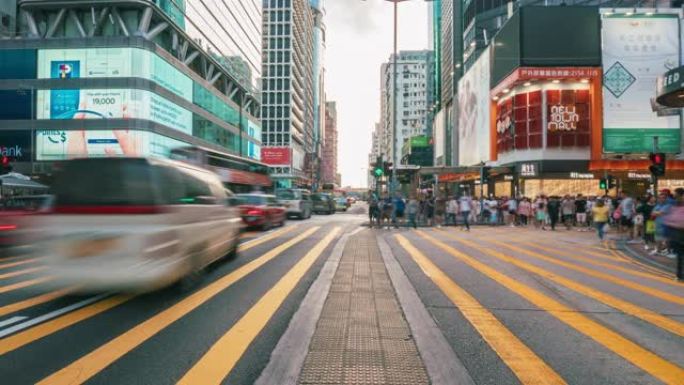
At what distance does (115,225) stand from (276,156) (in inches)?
3675

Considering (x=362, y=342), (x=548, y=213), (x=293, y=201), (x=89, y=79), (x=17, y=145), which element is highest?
(x=89, y=79)

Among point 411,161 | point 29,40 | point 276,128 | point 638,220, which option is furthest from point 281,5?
point 638,220

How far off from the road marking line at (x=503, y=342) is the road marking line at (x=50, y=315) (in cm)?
474

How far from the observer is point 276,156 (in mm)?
97062

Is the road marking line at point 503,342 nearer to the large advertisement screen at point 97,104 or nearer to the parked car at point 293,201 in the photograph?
the parked car at point 293,201

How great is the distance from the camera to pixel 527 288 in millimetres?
6465

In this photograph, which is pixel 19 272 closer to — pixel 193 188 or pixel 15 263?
pixel 15 263

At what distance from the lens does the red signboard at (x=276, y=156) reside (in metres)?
96.8

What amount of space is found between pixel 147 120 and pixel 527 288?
37924 mm

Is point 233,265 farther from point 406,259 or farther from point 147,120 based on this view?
point 147,120

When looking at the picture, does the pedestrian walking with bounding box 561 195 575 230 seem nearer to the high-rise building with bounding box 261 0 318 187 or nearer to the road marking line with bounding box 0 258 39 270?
the road marking line with bounding box 0 258 39 270

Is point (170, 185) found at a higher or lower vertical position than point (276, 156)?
lower

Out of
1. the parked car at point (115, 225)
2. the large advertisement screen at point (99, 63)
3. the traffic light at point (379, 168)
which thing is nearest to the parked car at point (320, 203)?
the traffic light at point (379, 168)

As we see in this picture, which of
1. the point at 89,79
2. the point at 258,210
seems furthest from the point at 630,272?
the point at 89,79
